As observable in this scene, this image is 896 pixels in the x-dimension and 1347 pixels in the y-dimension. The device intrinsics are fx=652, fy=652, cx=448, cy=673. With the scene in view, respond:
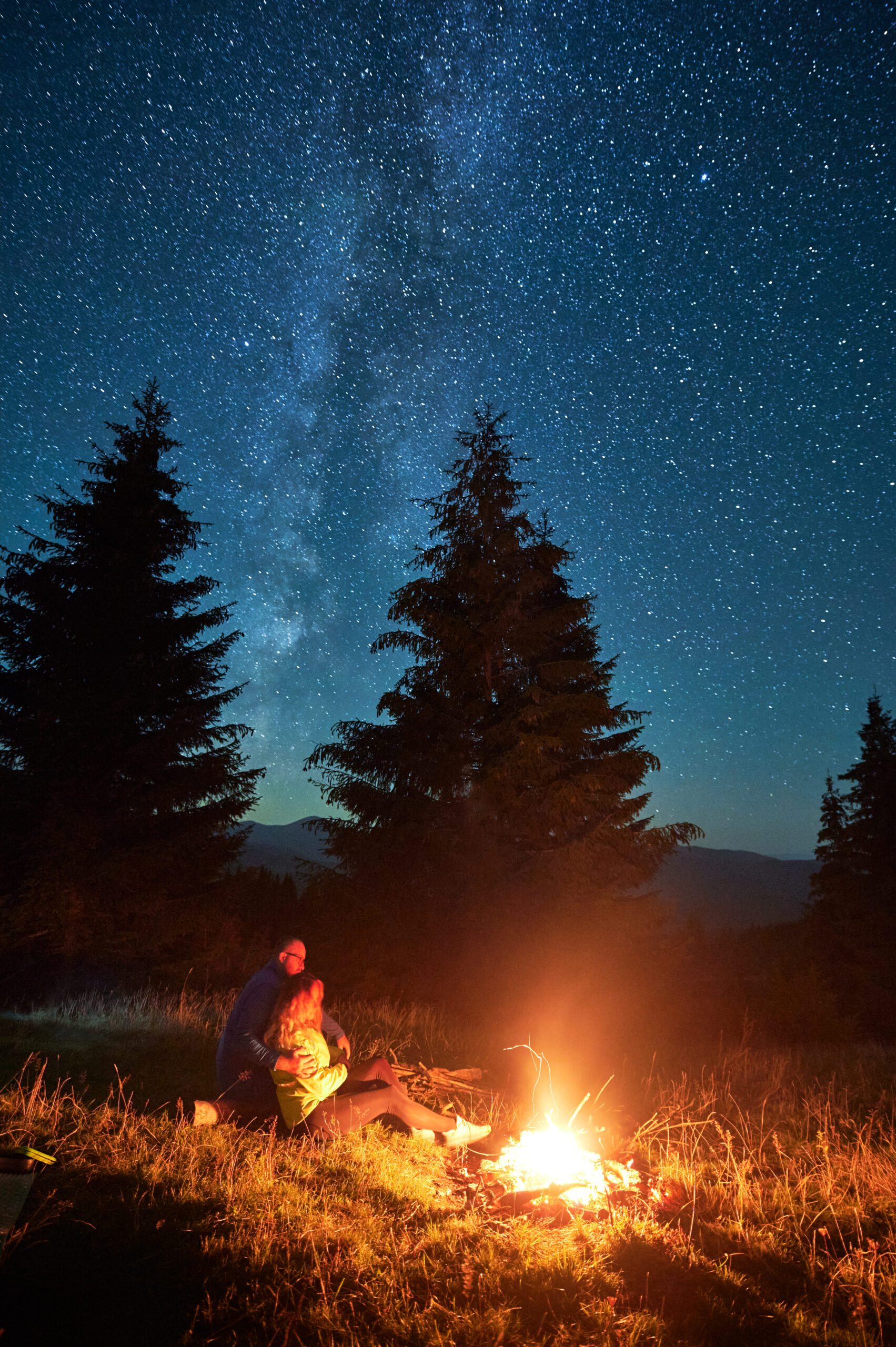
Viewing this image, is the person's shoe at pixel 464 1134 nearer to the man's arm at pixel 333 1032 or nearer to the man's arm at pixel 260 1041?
the man's arm at pixel 333 1032

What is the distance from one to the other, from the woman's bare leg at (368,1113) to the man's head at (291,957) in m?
0.94

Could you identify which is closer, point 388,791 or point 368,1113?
point 368,1113

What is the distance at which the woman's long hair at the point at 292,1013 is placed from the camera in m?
4.74

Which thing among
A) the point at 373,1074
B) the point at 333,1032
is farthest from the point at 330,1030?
the point at 373,1074

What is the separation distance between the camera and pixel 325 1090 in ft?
15.7

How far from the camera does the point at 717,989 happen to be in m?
17.0

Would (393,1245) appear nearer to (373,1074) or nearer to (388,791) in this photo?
(373,1074)

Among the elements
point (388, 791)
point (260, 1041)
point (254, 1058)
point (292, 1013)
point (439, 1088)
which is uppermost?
point (388, 791)

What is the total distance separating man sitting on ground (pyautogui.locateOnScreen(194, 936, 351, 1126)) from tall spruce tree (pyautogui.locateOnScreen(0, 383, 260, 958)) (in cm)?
887

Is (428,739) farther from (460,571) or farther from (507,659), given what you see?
(460,571)

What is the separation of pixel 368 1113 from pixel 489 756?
10374 millimetres

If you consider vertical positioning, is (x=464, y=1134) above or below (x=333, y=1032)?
below

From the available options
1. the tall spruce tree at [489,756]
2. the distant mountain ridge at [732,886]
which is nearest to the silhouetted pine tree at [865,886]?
the tall spruce tree at [489,756]

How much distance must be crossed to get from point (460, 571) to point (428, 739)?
4.17 m
